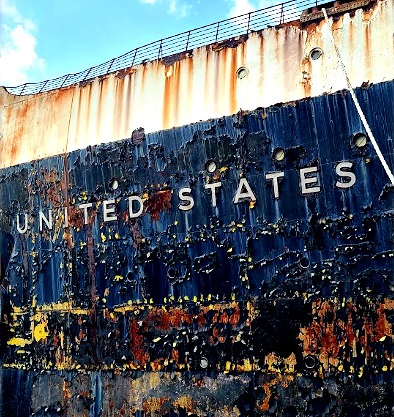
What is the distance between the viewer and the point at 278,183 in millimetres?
7242

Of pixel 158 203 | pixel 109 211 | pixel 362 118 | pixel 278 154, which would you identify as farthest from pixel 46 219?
pixel 362 118

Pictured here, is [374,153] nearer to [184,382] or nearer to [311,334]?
[311,334]

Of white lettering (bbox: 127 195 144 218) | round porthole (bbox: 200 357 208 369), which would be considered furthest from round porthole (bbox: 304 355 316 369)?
white lettering (bbox: 127 195 144 218)

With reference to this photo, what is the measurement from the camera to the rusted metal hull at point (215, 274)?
6.61m

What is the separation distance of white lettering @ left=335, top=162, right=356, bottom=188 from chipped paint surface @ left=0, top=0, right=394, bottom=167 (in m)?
1.07

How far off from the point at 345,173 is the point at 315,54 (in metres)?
1.83

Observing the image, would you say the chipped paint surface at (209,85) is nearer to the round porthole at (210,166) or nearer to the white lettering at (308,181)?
the round porthole at (210,166)

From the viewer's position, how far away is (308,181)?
7020 millimetres

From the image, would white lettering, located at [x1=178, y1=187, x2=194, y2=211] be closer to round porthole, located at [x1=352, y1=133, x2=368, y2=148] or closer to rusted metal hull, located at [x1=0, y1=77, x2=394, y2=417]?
rusted metal hull, located at [x1=0, y1=77, x2=394, y2=417]

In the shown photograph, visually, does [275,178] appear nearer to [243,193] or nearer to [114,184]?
[243,193]

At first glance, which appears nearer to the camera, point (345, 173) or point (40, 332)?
point (345, 173)

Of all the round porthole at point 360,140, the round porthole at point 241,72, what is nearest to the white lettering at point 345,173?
the round porthole at point 360,140

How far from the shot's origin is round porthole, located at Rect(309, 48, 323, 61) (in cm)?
730

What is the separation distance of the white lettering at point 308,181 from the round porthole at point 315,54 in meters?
1.62
